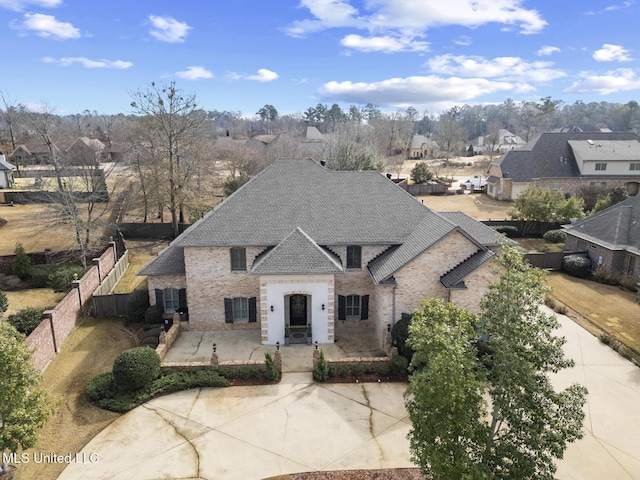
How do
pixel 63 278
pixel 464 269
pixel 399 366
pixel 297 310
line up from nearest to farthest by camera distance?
pixel 399 366 → pixel 464 269 → pixel 297 310 → pixel 63 278

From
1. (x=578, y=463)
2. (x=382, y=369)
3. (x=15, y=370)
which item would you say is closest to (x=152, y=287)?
(x=15, y=370)

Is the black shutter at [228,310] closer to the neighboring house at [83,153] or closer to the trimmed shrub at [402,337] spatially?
the trimmed shrub at [402,337]

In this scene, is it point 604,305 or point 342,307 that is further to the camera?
point 604,305

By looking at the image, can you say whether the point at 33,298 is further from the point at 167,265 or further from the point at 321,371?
the point at 321,371

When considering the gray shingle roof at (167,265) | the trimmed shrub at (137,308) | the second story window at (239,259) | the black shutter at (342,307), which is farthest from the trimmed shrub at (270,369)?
the trimmed shrub at (137,308)

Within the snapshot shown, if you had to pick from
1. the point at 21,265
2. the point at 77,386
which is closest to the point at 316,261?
the point at 77,386

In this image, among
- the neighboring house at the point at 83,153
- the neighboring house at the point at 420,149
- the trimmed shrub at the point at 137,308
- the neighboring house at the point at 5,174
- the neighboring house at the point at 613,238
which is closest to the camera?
the trimmed shrub at the point at 137,308
